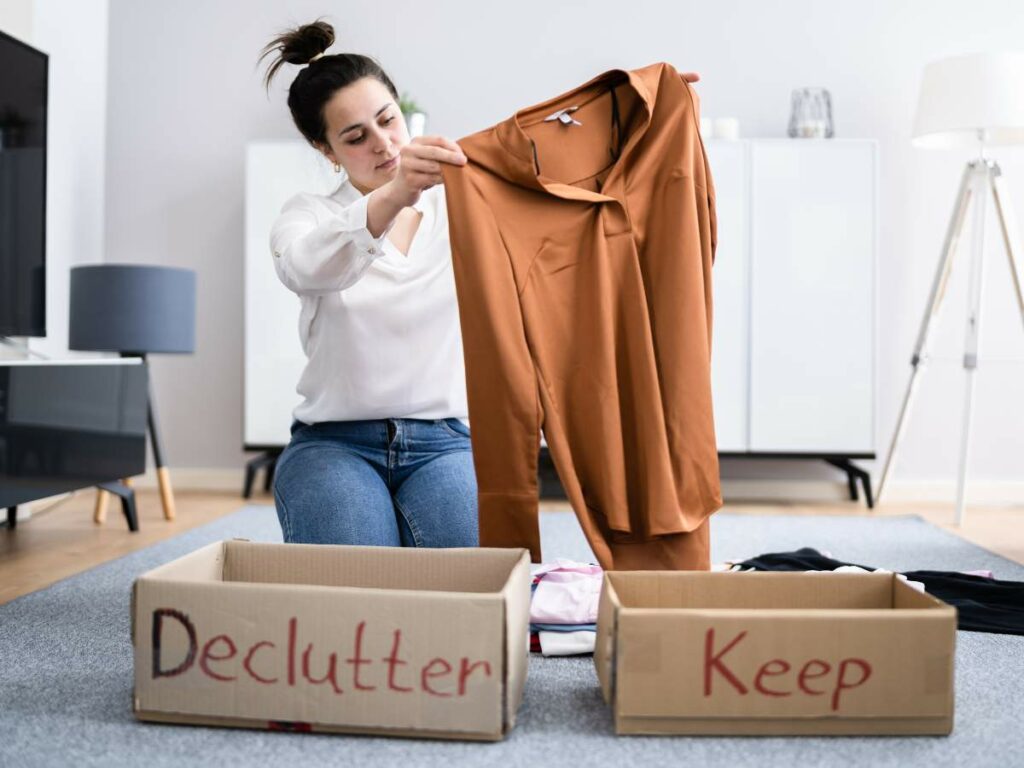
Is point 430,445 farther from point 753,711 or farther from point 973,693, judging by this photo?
point 973,693

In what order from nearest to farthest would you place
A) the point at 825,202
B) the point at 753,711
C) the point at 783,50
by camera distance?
the point at 753,711
the point at 825,202
the point at 783,50

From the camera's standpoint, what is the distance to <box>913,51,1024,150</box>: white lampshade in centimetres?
315

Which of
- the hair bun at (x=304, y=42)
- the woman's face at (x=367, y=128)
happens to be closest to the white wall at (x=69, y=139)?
the hair bun at (x=304, y=42)

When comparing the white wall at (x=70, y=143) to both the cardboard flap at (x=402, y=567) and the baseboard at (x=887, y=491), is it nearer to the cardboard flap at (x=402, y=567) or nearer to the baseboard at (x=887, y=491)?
the baseboard at (x=887, y=491)

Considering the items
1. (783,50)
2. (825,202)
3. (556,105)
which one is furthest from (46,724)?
(783,50)

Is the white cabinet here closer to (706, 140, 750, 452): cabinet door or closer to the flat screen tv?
(706, 140, 750, 452): cabinet door

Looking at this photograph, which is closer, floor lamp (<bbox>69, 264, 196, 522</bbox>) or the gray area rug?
the gray area rug

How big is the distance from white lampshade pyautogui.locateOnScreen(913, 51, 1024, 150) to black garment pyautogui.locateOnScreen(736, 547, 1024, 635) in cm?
180

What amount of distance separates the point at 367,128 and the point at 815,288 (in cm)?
237

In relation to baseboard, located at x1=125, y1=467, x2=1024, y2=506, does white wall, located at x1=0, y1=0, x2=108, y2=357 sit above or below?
above

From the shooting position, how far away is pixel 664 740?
1.16m

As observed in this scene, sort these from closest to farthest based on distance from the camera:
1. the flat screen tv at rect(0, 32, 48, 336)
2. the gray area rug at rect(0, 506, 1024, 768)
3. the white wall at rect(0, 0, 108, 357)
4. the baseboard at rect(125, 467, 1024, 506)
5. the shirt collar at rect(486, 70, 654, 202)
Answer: the gray area rug at rect(0, 506, 1024, 768)
the shirt collar at rect(486, 70, 654, 202)
the flat screen tv at rect(0, 32, 48, 336)
the white wall at rect(0, 0, 108, 357)
the baseboard at rect(125, 467, 1024, 506)

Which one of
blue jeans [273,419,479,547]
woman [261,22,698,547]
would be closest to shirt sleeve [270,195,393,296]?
woman [261,22,698,547]

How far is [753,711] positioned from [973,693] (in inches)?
17.7
